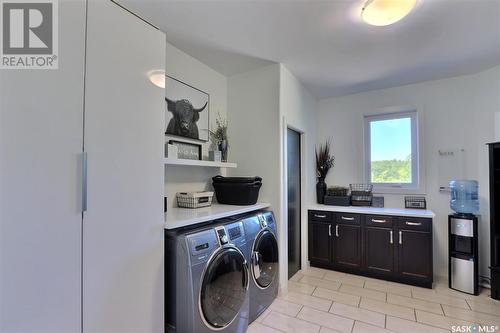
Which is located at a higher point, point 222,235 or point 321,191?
point 321,191

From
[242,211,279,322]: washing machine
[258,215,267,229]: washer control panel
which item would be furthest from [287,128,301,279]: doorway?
[258,215,267,229]: washer control panel

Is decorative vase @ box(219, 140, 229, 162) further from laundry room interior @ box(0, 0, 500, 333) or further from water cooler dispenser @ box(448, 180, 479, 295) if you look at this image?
water cooler dispenser @ box(448, 180, 479, 295)

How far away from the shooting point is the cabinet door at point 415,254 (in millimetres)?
2730

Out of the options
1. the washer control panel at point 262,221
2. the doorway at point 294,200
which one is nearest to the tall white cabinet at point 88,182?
the washer control panel at point 262,221

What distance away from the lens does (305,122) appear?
3.44 m

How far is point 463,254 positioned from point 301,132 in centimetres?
230

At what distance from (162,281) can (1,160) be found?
3.45 ft

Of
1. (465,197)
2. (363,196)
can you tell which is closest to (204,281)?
(363,196)

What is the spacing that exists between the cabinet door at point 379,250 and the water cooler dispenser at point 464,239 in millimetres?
601

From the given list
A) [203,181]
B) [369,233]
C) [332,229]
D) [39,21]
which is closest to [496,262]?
[369,233]

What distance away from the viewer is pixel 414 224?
9.20ft

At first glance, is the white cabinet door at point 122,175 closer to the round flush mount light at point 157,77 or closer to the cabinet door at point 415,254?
the round flush mount light at point 157,77

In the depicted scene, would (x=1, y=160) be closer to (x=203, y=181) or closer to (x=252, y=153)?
(x=203, y=181)

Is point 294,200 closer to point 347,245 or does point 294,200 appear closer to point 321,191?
point 321,191
